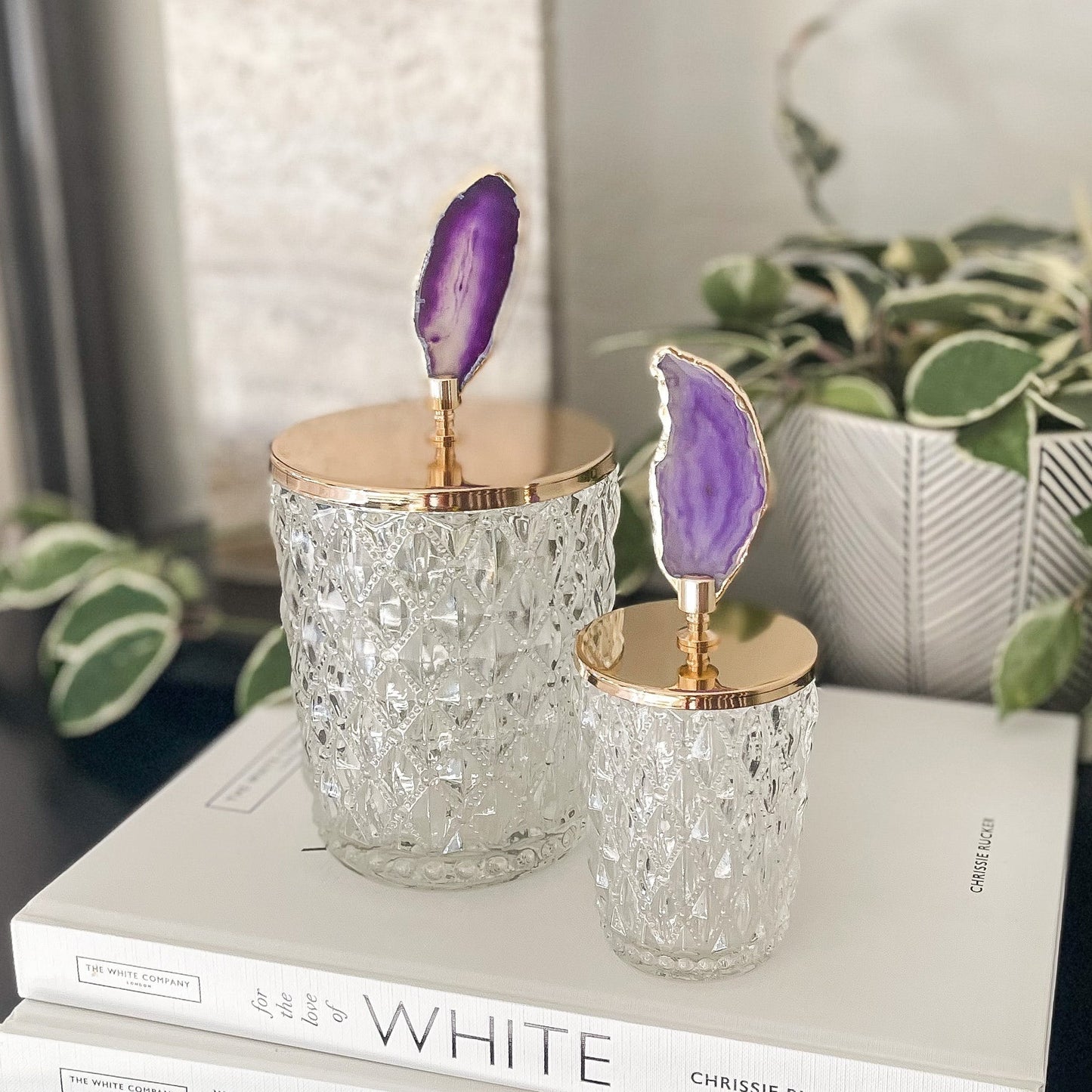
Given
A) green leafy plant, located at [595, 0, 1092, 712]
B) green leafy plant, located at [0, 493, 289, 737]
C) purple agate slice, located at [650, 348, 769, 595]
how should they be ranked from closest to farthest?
purple agate slice, located at [650, 348, 769, 595]
green leafy plant, located at [595, 0, 1092, 712]
green leafy plant, located at [0, 493, 289, 737]

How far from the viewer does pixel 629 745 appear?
0.42 metres

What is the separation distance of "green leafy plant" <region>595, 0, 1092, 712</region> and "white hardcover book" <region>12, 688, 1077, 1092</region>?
0.11m

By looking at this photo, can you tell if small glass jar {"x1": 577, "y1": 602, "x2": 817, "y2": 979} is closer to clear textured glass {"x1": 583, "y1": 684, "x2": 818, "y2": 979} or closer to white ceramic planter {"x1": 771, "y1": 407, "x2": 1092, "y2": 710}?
clear textured glass {"x1": 583, "y1": 684, "x2": 818, "y2": 979}

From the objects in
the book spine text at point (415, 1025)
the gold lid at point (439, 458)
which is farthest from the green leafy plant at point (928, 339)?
the book spine text at point (415, 1025)

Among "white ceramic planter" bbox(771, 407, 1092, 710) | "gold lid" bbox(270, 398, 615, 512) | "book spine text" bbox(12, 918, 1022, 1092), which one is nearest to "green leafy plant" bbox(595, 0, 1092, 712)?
"white ceramic planter" bbox(771, 407, 1092, 710)

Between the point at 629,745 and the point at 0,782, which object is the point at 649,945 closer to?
the point at 629,745

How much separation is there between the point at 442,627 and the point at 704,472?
112 mm

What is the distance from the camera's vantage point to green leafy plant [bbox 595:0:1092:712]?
0.57 meters

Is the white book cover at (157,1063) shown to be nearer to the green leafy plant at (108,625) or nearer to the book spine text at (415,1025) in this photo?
the book spine text at (415,1025)

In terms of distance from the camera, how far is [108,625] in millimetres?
712

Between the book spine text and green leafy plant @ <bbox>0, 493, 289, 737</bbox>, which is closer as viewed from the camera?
the book spine text

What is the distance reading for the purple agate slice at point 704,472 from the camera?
0.39 meters

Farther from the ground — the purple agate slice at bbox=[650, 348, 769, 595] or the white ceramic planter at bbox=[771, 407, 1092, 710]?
the purple agate slice at bbox=[650, 348, 769, 595]

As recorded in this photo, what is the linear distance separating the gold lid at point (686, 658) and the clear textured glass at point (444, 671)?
4 centimetres
